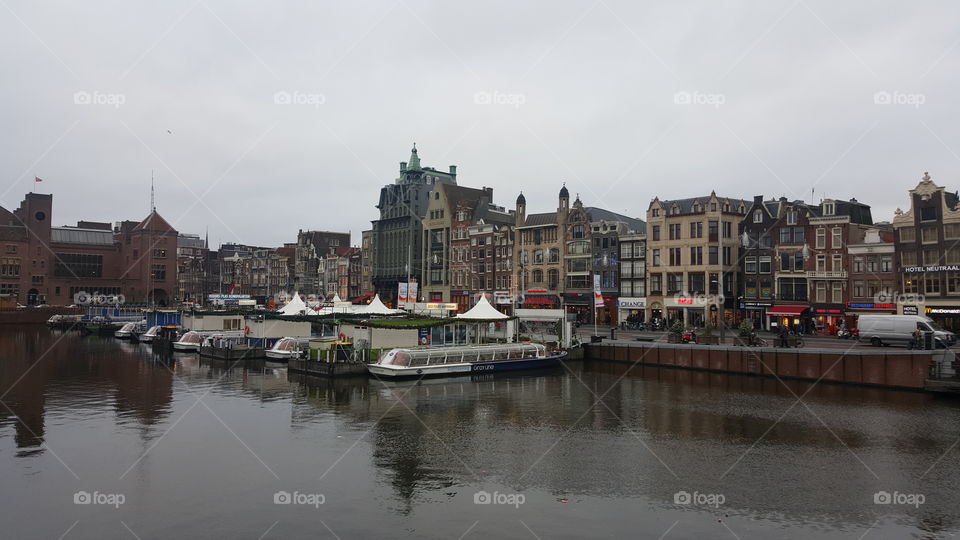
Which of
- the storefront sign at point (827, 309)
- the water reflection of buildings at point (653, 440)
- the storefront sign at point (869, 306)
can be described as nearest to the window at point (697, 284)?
the storefront sign at point (827, 309)

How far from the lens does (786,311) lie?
242 ft

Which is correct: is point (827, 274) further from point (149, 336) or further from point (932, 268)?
point (149, 336)

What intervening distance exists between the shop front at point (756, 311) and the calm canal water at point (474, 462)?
3343 cm

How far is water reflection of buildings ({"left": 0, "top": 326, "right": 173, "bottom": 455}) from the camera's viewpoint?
3522 cm

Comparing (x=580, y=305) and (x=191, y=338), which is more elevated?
(x=580, y=305)

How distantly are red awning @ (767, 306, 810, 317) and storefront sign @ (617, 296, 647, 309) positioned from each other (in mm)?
16942

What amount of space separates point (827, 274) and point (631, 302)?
80.3 feet

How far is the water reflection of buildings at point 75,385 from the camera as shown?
3522 cm

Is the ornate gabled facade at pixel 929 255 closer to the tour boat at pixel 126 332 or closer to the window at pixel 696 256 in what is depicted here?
the window at pixel 696 256

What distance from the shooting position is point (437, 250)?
4751 inches

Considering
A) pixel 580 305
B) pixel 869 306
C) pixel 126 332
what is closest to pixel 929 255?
pixel 869 306

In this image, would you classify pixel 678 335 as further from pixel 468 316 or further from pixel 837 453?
pixel 837 453

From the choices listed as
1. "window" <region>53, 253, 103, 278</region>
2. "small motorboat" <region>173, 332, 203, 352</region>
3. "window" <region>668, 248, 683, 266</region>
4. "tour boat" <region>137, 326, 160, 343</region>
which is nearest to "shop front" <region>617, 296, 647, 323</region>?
"window" <region>668, 248, 683, 266</region>

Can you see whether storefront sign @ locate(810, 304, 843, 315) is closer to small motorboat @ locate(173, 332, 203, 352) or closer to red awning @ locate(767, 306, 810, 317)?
red awning @ locate(767, 306, 810, 317)
